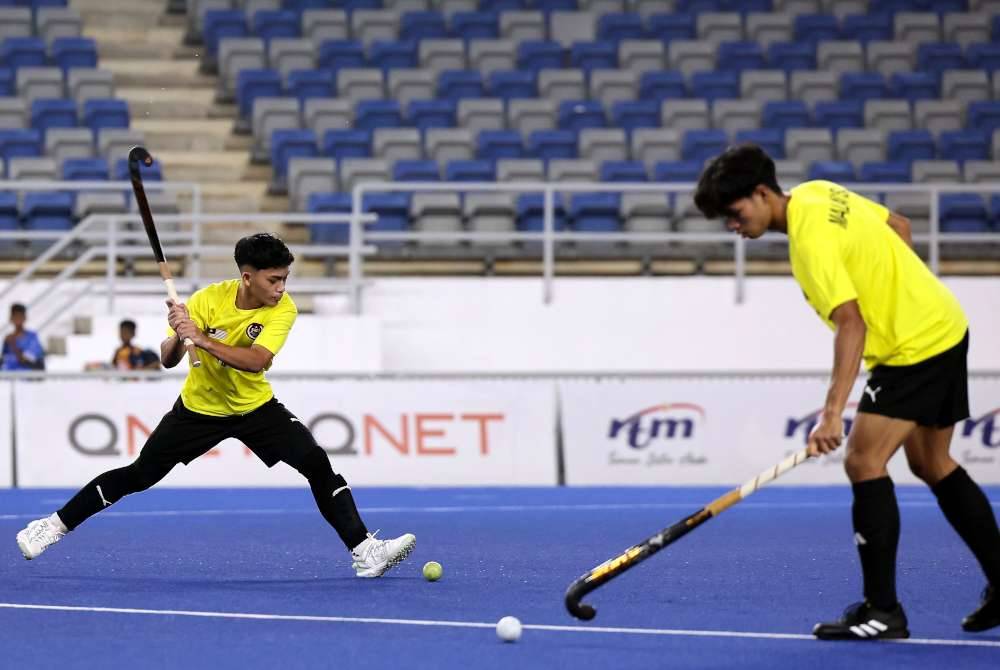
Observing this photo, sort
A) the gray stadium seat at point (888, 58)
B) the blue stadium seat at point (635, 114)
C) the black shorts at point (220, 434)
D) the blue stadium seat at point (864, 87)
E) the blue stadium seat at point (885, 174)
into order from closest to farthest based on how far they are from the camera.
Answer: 1. the black shorts at point (220, 434)
2. the blue stadium seat at point (885, 174)
3. the blue stadium seat at point (635, 114)
4. the blue stadium seat at point (864, 87)
5. the gray stadium seat at point (888, 58)

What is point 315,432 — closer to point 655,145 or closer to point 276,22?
point 655,145

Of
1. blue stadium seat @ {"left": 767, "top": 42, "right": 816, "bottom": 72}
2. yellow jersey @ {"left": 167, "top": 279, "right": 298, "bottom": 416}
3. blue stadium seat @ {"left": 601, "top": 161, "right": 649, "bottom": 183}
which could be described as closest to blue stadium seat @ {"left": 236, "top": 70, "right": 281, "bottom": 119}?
blue stadium seat @ {"left": 601, "top": 161, "right": 649, "bottom": 183}

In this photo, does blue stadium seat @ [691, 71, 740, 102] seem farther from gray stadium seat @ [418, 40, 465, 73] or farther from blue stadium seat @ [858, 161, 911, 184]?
gray stadium seat @ [418, 40, 465, 73]

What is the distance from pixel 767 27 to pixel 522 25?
3.75 metres

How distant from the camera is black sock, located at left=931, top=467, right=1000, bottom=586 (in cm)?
706

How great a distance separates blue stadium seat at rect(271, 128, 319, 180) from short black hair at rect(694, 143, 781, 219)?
647 inches

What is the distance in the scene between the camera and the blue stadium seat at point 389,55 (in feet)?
80.9

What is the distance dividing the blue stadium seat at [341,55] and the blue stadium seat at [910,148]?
7.45 m

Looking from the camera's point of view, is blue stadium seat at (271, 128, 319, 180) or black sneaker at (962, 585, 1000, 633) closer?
black sneaker at (962, 585, 1000, 633)

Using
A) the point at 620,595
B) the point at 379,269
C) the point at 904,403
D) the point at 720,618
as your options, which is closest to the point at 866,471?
the point at 904,403

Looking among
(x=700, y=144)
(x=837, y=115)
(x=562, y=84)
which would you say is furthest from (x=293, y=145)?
(x=837, y=115)

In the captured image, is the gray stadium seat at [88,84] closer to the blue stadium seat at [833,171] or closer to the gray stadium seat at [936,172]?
the blue stadium seat at [833,171]

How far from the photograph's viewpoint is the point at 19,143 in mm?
22125

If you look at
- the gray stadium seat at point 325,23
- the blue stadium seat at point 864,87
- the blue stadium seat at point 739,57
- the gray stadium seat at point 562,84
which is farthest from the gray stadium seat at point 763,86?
the gray stadium seat at point 325,23
